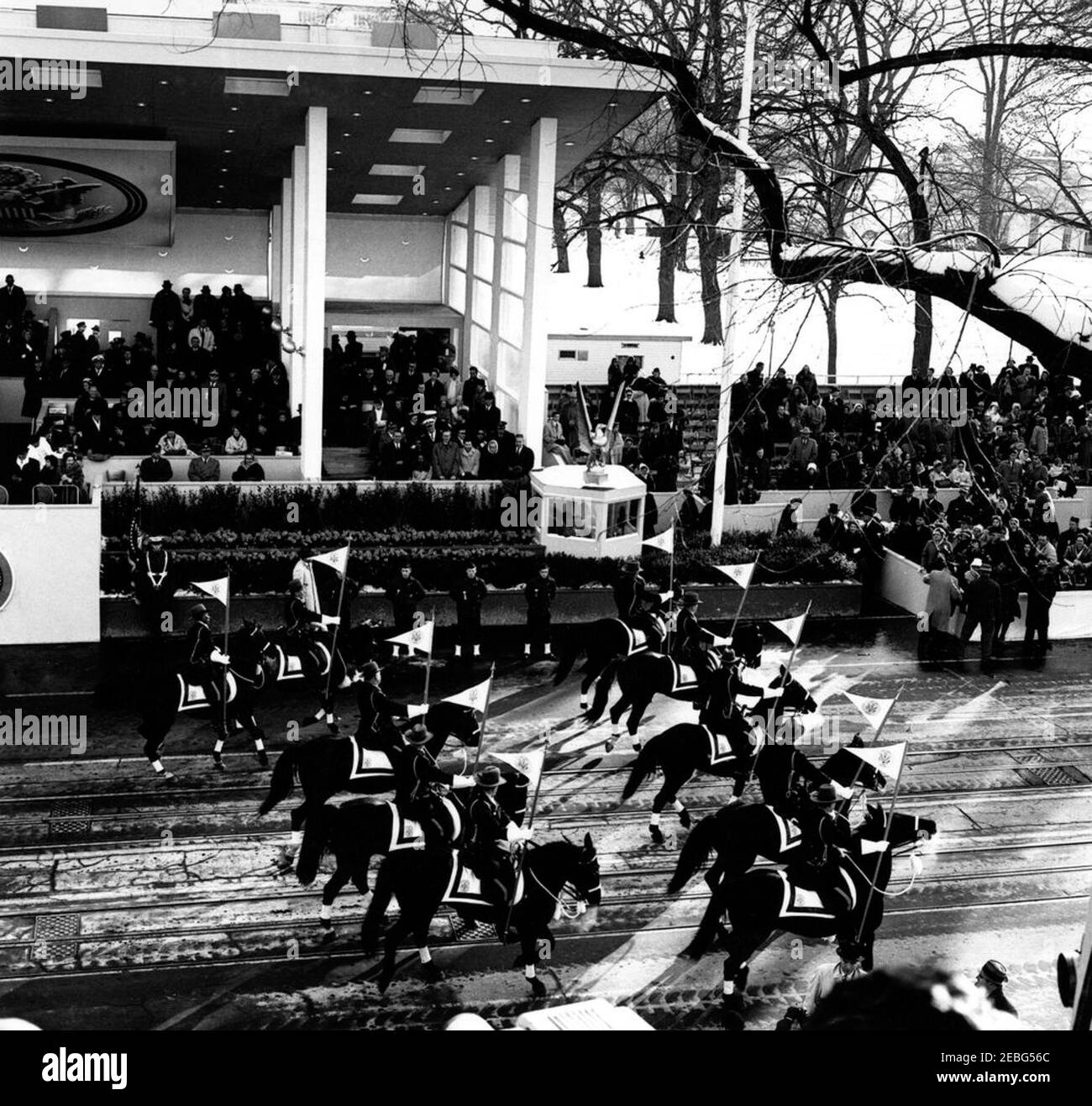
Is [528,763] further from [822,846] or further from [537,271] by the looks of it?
[537,271]

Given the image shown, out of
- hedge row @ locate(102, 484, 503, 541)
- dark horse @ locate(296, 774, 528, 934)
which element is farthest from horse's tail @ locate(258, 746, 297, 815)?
hedge row @ locate(102, 484, 503, 541)

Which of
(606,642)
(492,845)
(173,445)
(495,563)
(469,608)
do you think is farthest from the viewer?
(173,445)

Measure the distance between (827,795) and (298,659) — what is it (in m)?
6.82

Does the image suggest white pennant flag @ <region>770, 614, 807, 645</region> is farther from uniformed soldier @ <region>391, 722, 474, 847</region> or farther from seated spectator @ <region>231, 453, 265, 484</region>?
seated spectator @ <region>231, 453, 265, 484</region>

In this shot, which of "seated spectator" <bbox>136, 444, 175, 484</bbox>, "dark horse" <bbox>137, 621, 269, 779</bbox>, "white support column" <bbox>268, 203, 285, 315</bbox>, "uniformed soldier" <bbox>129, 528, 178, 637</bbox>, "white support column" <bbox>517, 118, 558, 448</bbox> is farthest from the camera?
"white support column" <bbox>268, 203, 285, 315</bbox>

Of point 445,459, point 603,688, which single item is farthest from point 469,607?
point 445,459

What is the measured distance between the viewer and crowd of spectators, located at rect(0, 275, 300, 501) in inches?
905

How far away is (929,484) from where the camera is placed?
977 inches

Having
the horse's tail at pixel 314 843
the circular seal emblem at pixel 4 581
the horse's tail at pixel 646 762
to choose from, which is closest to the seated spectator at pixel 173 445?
the circular seal emblem at pixel 4 581

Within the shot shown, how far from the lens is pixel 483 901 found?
36.1 feet

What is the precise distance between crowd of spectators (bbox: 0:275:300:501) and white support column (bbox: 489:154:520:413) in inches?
152

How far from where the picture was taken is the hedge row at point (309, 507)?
71.4 ft
